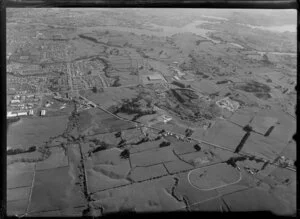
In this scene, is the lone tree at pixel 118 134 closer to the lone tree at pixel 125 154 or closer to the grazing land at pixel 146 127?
the grazing land at pixel 146 127

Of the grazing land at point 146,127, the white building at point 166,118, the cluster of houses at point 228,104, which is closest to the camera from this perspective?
the grazing land at point 146,127

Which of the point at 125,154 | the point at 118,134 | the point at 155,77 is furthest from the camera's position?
the point at 155,77

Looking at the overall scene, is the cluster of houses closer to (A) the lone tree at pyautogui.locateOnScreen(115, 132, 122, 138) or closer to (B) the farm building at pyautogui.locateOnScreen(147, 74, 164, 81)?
(B) the farm building at pyautogui.locateOnScreen(147, 74, 164, 81)

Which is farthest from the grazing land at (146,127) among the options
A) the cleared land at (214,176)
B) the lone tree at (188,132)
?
the lone tree at (188,132)

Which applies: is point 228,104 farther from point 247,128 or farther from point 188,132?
point 188,132

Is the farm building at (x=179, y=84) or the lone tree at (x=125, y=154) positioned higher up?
the farm building at (x=179, y=84)

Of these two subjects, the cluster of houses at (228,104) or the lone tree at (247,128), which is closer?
the lone tree at (247,128)

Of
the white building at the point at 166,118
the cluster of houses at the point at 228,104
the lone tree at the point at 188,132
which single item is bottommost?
the lone tree at the point at 188,132

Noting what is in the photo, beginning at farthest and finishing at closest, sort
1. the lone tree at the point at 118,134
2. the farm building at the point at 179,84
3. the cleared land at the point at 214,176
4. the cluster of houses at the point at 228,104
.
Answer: the farm building at the point at 179,84, the cluster of houses at the point at 228,104, the lone tree at the point at 118,134, the cleared land at the point at 214,176

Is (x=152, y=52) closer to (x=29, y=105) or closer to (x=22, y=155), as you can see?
(x=29, y=105)

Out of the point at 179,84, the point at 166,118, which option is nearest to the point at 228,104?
the point at 179,84

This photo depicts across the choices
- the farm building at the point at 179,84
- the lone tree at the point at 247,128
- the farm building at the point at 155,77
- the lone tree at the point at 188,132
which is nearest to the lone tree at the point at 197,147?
the lone tree at the point at 188,132
